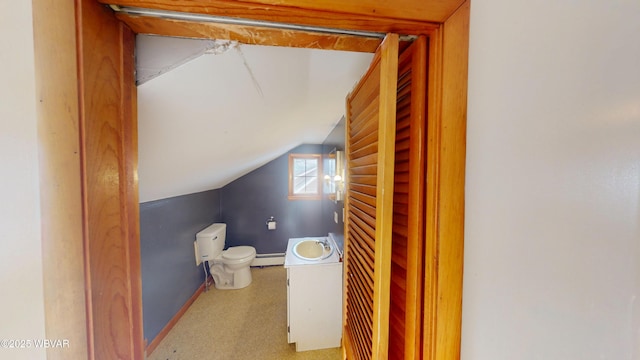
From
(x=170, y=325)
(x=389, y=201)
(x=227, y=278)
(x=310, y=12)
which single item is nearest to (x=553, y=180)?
(x=389, y=201)

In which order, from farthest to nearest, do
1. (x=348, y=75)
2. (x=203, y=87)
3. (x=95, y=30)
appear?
(x=348, y=75) < (x=203, y=87) < (x=95, y=30)

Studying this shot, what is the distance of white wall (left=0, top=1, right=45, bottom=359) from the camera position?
1.22 feet

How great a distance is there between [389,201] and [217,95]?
882mm

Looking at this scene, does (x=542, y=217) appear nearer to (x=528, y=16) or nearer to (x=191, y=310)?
(x=528, y=16)

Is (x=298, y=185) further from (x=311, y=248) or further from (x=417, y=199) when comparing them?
(x=417, y=199)

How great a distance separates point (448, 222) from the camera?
21.1 inches

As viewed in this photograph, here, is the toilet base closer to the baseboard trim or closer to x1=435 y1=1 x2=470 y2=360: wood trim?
the baseboard trim

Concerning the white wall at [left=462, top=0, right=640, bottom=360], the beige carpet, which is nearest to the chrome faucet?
the beige carpet

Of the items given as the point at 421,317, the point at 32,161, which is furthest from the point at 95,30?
the point at 421,317

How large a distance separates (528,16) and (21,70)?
0.98 metres

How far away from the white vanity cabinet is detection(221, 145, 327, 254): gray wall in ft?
4.89

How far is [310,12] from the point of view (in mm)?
514

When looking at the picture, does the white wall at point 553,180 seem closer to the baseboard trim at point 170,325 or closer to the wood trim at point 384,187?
the wood trim at point 384,187

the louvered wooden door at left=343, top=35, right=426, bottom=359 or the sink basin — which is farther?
the sink basin
